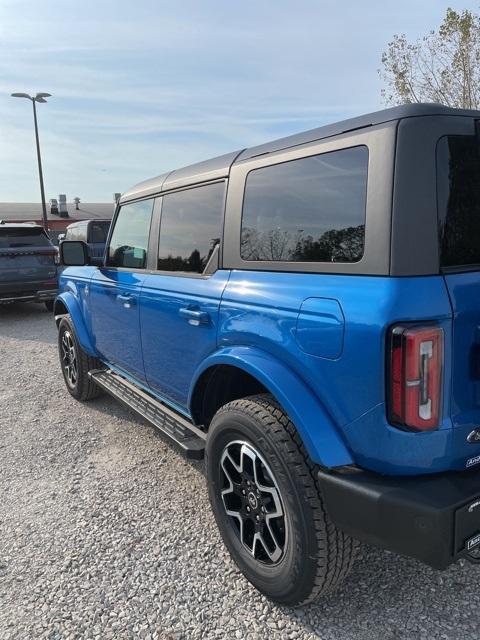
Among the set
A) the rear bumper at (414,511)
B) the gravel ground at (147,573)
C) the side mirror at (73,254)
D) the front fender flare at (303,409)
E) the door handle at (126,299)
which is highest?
the side mirror at (73,254)

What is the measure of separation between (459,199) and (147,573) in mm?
2227

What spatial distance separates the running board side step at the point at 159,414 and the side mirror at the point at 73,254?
0.99 m

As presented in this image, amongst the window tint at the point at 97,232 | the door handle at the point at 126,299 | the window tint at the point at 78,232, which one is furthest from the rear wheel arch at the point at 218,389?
the window tint at the point at 78,232

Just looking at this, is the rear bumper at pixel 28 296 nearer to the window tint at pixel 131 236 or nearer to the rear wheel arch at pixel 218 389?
the window tint at pixel 131 236

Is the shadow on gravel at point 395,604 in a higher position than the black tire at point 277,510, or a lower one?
lower

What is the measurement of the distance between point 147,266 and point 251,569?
2.02 metres

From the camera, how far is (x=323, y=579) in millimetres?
2004

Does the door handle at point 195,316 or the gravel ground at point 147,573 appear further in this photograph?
the door handle at point 195,316

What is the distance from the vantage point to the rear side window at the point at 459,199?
1780 mm

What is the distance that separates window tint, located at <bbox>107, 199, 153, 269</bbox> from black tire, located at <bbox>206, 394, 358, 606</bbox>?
5.33ft

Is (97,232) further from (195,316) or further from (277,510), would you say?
(277,510)

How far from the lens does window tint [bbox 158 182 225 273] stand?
279 cm

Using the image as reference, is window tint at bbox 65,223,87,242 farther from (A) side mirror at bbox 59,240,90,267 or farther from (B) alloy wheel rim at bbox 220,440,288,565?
(B) alloy wheel rim at bbox 220,440,288,565

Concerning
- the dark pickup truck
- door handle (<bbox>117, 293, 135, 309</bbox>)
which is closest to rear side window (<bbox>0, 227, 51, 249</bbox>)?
the dark pickup truck
